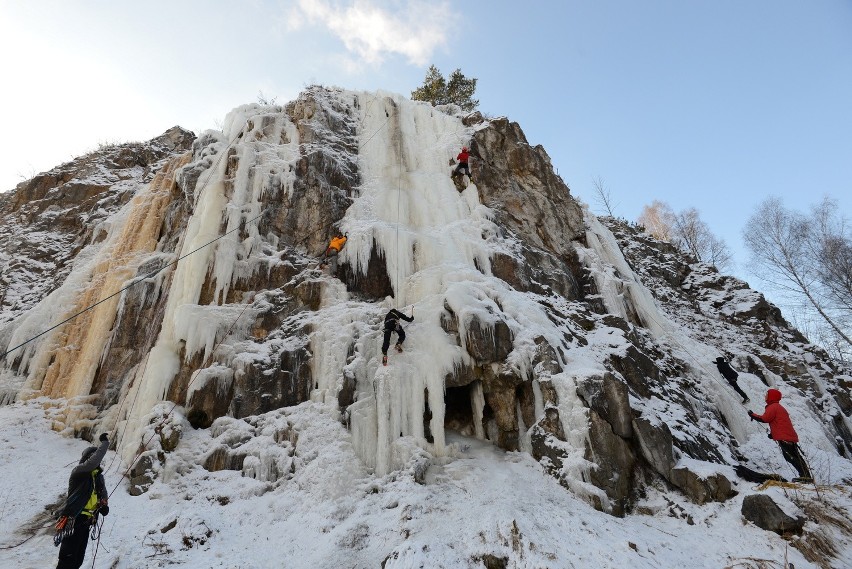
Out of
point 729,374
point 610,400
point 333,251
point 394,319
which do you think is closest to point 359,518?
point 394,319

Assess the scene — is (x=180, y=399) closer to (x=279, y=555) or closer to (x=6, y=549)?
(x=6, y=549)

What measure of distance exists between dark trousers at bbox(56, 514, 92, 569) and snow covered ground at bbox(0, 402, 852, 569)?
53 centimetres

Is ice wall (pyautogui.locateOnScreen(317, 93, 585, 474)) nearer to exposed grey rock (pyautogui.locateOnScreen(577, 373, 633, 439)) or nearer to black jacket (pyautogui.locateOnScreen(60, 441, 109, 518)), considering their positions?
exposed grey rock (pyautogui.locateOnScreen(577, 373, 633, 439))

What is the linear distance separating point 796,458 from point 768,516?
1619 millimetres

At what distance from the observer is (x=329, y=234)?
11.5 metres

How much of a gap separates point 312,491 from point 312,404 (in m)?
1.76

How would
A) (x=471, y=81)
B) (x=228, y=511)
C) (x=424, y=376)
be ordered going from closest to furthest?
(x=228, y=511)
(x=424, y=376)
(x=471, y=81)

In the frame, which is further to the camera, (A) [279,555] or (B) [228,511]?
A: (B) [228,511]

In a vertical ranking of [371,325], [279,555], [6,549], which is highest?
[371,325]

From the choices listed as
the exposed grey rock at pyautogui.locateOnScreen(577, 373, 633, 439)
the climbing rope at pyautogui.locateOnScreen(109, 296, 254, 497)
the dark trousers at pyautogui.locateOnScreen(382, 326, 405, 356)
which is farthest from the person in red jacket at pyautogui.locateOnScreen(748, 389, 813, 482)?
the climbing rope at pyautogui.locateOnScreen(109, 296, 254, 497)

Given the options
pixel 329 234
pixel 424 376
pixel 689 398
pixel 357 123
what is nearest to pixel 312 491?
pixel 424 376

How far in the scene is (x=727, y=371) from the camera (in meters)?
10.2

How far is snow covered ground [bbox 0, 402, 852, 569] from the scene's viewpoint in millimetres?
5254

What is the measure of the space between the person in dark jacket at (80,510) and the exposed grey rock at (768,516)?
8358 mm
